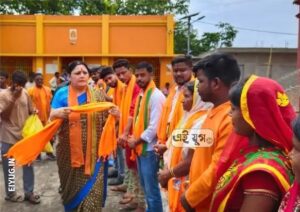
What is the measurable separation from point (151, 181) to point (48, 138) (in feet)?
3.86

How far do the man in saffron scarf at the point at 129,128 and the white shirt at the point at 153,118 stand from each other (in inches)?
19.7

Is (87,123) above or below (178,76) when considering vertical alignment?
below

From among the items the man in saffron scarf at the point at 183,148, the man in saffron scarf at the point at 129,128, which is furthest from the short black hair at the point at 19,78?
the man in saffron scarf at the point at 183,148

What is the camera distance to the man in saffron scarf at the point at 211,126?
226 cm

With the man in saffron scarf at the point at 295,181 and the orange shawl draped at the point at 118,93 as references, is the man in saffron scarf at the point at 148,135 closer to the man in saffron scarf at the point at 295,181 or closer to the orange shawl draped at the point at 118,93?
the orange shawl draped at the point at 118,93

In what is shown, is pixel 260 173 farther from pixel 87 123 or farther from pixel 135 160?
pixel 135 160

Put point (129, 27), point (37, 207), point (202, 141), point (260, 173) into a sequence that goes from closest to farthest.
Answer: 1. point (260, 173)
2. point (202, 141)
3. point (37, 207)
4. point (129, 27)

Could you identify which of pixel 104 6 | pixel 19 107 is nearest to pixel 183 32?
pixel 104 6

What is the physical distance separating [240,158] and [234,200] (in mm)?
190

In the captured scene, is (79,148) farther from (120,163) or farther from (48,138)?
(120,163)

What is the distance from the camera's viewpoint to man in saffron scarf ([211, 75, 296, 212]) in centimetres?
175

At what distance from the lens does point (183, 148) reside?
9.45ft

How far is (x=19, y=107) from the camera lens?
5863mm

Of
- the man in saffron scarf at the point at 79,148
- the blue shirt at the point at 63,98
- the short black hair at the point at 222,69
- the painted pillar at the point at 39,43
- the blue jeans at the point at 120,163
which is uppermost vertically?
the painted pillar at the point at 39,43
